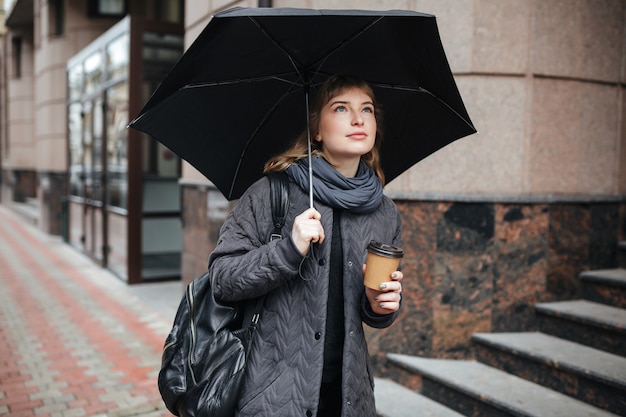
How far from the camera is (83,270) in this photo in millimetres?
9133

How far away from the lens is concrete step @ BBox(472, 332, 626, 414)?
3232 mm

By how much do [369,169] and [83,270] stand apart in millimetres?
7926

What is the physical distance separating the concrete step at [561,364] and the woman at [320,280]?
1767mm

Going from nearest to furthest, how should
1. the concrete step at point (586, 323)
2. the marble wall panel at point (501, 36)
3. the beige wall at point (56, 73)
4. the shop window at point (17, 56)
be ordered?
the concrete step at point (586, 323), the marble wall panel at point (501, 36), the beige wall at point (56, 73), the shop window at point (17, 56)

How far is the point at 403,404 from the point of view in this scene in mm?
3703

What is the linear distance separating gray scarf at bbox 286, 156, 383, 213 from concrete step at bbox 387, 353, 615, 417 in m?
1.83

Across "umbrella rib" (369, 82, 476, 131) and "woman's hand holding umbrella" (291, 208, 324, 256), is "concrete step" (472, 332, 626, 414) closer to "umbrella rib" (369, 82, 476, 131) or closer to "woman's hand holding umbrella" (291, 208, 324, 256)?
"umbrella rib" (369, 82, 476, 131)

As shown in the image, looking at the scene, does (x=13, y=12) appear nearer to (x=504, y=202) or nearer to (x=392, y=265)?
(x=504, y=202)

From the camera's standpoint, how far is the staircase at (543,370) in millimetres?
3287

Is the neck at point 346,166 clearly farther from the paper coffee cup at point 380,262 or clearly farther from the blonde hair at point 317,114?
the paper coffee cup at point 380,262

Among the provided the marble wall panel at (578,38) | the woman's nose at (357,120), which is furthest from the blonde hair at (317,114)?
the marble wall panel at (578,38)

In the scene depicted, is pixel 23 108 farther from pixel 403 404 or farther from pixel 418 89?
pixel 418 89

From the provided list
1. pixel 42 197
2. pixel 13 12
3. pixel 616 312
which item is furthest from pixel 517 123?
pixel 13 12

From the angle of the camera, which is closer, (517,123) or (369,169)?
→ (369,169)
